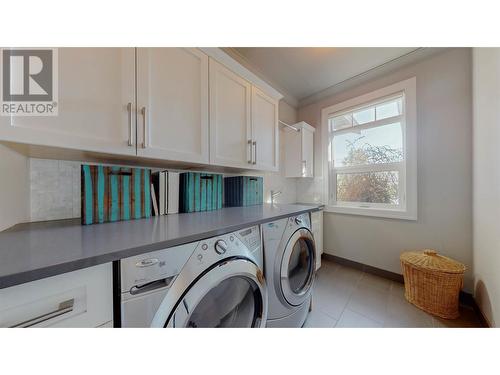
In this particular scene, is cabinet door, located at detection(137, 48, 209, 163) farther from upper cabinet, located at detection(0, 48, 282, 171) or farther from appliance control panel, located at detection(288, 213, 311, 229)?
appliance control panel, located at detection(288, 213, 311, 229)

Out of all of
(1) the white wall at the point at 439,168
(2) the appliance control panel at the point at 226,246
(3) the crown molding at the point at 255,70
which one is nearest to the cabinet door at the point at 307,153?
(3) the crown molding at the point at 255,70

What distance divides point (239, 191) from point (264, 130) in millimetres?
646

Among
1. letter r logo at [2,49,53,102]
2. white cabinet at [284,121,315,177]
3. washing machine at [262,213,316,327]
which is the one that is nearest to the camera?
letter r logo at [2,49,53,102]

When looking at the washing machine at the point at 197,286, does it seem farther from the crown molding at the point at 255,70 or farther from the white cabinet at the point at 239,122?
the crown molding at the point at 255,70

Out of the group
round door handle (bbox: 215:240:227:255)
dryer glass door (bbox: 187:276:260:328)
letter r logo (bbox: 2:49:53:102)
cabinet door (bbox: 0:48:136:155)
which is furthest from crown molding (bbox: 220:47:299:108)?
dryer glass door (bbox: 187:276:260:328)

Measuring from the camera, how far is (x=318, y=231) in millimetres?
2197

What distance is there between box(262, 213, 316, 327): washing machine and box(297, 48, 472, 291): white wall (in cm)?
126

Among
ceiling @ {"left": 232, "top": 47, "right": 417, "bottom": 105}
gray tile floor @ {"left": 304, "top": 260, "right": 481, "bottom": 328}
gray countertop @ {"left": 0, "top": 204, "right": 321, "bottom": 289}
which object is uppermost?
ceiling @ {"left": 232, "top": 47, "right": 417, "bottom": 105}

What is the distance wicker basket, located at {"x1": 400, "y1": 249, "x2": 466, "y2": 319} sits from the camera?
1312mm

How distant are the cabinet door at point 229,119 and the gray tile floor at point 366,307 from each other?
1.42 m

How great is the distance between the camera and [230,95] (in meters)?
1.30

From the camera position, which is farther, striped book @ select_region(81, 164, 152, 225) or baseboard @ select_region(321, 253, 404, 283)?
baseboard @ select_region(321, 253, 404, 283)

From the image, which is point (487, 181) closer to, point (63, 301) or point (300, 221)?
point (300, 221)
